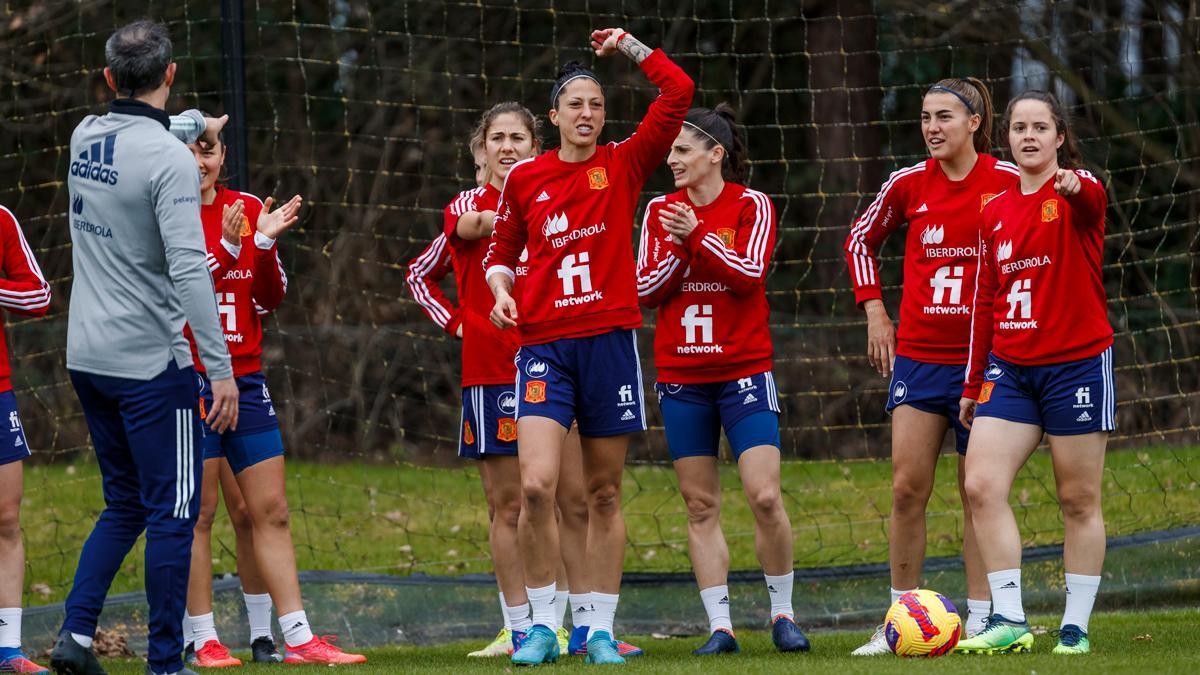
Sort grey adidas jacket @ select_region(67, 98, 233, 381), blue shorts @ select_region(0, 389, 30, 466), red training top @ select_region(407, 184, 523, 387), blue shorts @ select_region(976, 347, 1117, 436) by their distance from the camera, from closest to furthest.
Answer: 1. grey adidas jacket @ select_region(67, 98, 233, 381)
2. blue shorts @ select_region(976, 347, 1117, 436)
3. blue shorts @ select_region(0, 389, 30, 466)
4. red training top @ select_region(407, 184, 523, 387)

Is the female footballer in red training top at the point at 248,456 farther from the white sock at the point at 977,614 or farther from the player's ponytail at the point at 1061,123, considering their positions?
the player's ponytail at the point at 1061,123

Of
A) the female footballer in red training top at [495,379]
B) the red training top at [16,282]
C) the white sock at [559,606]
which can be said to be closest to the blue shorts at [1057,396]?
the female footballer in red training top at [495,379]

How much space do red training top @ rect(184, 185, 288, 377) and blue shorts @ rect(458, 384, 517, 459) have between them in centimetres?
87

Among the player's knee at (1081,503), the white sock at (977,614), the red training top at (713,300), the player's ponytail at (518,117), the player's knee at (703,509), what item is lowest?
the white sock at (977,614)

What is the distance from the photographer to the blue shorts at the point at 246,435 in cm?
585

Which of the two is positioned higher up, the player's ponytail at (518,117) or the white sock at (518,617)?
the player's ponytail at (518,117)

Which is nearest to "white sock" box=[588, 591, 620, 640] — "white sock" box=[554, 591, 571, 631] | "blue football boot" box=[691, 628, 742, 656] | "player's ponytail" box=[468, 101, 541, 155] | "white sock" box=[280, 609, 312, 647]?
"white sock" box=[554, 591, 571, 631]

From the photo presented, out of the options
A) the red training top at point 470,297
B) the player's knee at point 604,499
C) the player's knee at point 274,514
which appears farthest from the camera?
the red training top at point 470,297

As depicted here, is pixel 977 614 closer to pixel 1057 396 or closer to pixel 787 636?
pixel 787 636

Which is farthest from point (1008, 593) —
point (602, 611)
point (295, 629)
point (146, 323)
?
point (146, 323)

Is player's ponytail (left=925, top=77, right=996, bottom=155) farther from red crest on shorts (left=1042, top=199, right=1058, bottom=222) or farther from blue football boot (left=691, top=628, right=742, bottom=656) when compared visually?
blue football boot (left=691, top=628, right=742, bottom=656)

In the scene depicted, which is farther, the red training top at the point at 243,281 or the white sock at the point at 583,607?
the red training top at the point at 243,281

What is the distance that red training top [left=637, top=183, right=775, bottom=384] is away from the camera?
583 cm

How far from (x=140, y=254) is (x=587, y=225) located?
62.9 inches
